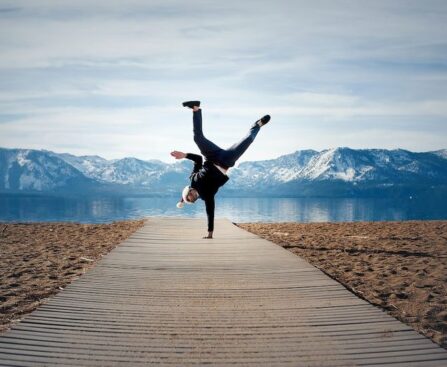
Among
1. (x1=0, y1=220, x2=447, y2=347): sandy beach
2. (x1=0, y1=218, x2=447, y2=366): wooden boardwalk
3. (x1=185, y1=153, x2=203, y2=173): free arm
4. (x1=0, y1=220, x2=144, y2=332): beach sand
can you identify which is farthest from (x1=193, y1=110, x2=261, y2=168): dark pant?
(x1=0, y1=220, x2=144, y2=332): beach sand

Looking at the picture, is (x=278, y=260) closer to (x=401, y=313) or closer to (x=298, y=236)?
(x=401, y=313)

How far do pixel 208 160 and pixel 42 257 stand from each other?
21.9 feet

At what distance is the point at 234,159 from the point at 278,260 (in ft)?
11.5

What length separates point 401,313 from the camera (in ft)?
24.7

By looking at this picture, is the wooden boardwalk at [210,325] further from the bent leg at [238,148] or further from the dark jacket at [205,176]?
the bent leg at [238,148]

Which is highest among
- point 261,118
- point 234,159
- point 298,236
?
point 261,118

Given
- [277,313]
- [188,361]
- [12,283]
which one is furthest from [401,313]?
[12,283]

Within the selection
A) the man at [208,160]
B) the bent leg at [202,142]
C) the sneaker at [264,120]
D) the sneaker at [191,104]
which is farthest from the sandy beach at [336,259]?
the sneaker at [191,104]

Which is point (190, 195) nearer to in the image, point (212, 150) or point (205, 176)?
point (205, 176)

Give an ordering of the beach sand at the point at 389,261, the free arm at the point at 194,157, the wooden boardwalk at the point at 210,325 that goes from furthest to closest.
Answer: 1. the free arm at the point at 194,157
2. the beach sand at the point at 389,261
3. the wooden boardwalk at the point at 210,325

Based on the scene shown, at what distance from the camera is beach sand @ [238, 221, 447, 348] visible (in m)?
7.77

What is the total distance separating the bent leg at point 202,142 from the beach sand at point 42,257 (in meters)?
4.91

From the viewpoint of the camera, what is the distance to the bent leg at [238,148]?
40.2 ft

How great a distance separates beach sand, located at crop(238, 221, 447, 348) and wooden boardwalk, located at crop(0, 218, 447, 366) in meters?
1.37
